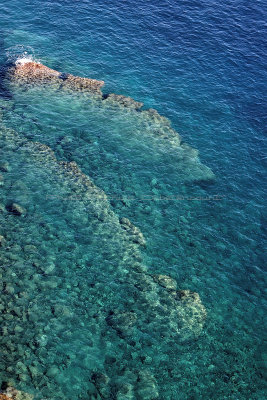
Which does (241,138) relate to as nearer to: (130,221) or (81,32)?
(130,221)

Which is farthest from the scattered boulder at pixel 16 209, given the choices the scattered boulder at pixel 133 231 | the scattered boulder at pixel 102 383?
the scattered boulder at pixel 102 383

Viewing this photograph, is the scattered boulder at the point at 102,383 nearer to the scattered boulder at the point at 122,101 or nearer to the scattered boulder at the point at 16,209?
the scattered boulder at the point at 16,209

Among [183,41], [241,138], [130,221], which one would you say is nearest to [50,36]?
[183,41]

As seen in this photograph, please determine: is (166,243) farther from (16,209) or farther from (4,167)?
(4,167)

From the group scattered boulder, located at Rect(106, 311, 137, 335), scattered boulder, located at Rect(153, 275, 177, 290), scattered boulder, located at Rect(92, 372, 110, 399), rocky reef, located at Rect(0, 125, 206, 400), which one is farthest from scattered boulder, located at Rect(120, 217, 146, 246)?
scattered boulder, located at Rect(92, 372, 110, 399)

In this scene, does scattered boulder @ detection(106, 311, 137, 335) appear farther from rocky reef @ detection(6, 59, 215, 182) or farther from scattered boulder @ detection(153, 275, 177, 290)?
rocky reef @ detection(6, 59, 215, 182)

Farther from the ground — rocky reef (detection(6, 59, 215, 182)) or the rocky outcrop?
rocky reef (detection(6, 59, 215, 182))
